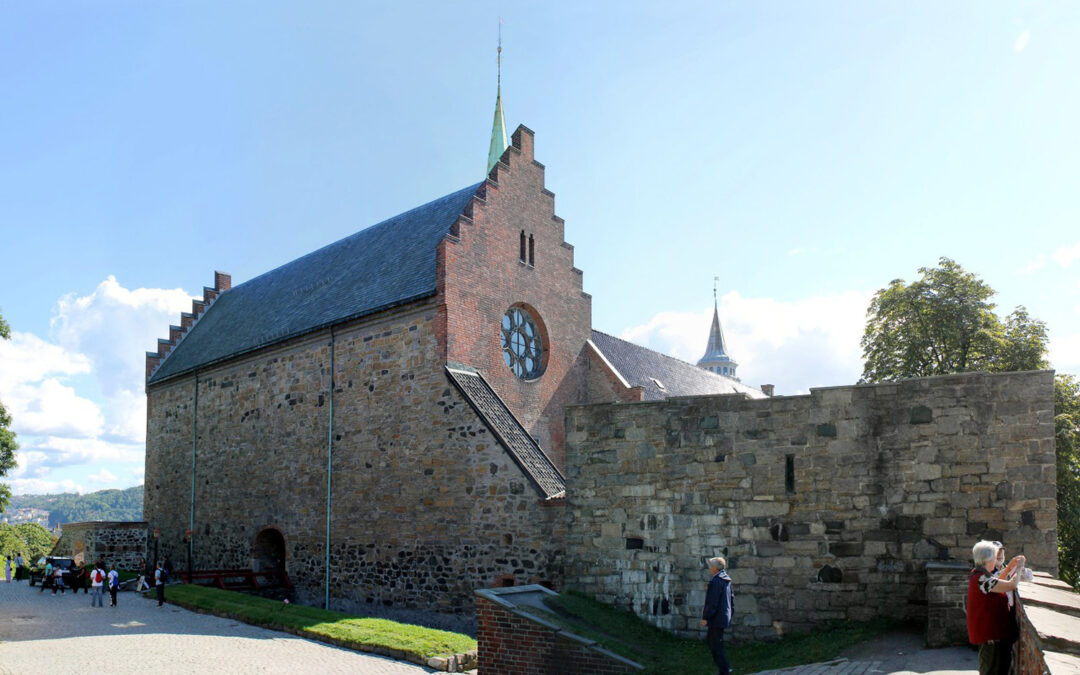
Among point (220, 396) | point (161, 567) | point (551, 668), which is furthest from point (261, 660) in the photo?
point (220, 396)

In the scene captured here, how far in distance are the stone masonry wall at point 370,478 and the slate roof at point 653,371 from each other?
794 centimetres

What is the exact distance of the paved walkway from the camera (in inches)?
368

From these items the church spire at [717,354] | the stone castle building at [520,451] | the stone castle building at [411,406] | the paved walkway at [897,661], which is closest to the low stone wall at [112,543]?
the stone castle building at [520,451]

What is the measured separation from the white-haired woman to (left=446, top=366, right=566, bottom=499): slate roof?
10315 millimetres

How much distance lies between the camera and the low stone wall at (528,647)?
1194cm

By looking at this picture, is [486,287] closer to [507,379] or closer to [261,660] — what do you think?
[507,379]

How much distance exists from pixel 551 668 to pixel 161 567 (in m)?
15.0

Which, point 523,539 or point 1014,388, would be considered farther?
point 523,539

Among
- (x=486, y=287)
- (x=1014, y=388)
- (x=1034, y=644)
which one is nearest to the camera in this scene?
(x=1034, y=644)

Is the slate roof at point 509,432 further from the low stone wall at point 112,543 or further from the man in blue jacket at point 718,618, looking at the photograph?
the low stone wall at point 112,543

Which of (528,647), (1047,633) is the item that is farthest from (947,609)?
(528,647)

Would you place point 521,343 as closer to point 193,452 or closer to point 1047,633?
point 193,452

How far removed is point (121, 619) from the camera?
1973cm

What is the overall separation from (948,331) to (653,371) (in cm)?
1127
